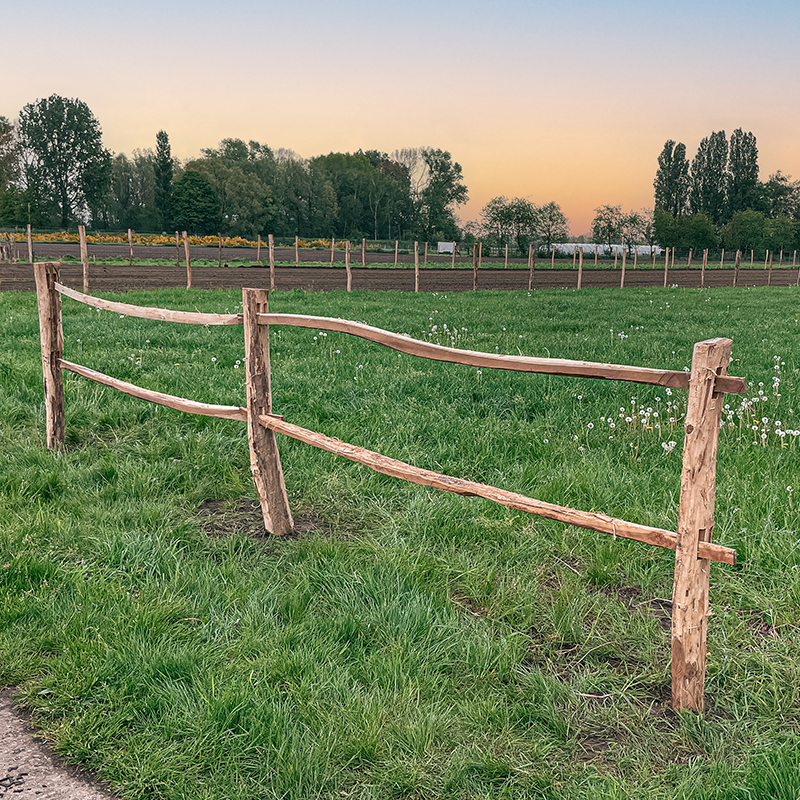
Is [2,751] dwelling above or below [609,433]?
below

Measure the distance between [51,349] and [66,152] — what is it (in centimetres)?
9064

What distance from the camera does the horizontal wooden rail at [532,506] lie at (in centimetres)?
257

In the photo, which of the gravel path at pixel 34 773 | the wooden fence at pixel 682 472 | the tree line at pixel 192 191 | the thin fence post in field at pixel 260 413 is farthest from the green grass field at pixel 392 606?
the tree line at pixel 192 191

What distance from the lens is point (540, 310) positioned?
15000 millimetres

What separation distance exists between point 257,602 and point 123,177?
106 metres

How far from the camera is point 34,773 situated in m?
2.36

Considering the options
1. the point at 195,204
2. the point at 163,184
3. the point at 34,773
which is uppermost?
the point at 163,184

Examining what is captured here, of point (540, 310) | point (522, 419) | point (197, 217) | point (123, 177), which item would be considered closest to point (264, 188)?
point (197, 217)

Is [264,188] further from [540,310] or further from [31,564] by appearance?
[31,564]

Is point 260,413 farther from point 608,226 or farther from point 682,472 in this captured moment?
point 608,226

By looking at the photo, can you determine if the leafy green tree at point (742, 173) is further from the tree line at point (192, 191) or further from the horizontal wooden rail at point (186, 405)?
the horizontal wooden rail at point (186, 405)

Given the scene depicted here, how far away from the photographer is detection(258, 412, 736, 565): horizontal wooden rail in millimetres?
2568

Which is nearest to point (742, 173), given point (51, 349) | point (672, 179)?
point (672, 179)

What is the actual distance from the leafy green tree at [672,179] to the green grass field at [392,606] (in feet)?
365
